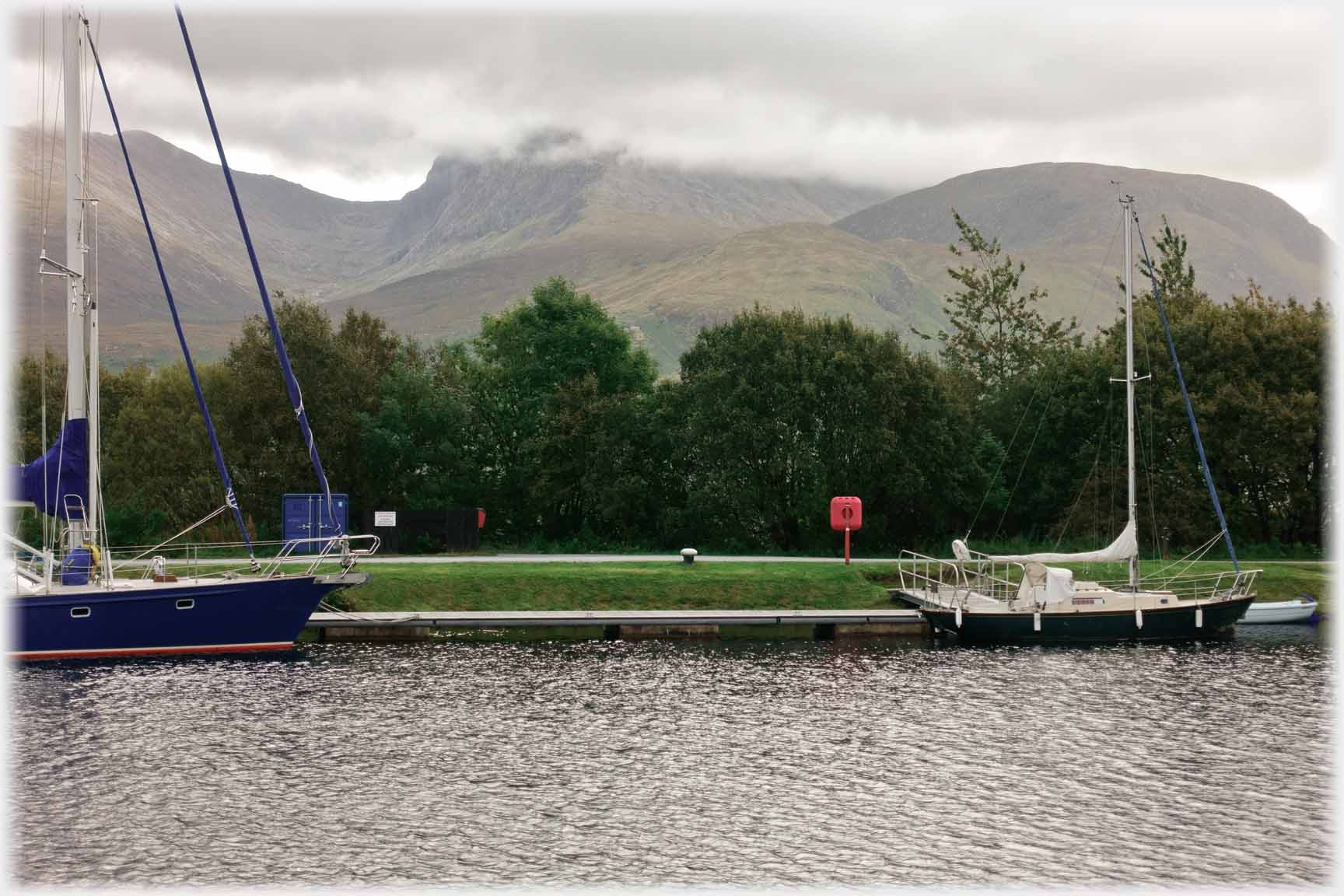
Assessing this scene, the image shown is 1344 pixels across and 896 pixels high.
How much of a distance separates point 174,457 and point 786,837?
65.3 metres

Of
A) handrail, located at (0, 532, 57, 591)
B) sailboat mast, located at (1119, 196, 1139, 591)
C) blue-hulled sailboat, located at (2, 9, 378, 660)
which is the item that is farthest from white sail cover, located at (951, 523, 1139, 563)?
handrail, located at (0, 532, 57, 591)

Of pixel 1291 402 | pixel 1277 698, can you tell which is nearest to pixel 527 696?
pixel 1277 698

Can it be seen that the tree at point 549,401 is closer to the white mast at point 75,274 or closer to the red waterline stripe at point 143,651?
the red waterline stripe at point 143,651

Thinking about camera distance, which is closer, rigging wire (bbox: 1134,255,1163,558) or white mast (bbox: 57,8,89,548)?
white mast (bbox: 57,8,89,548)

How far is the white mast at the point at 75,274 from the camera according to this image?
130 feet

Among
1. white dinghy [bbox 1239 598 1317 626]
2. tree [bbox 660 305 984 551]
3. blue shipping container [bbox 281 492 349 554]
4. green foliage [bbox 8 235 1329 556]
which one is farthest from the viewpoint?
tree [bbox 660 305 984 551]

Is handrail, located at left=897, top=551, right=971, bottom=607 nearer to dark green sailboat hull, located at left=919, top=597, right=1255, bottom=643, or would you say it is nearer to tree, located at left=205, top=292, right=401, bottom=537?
dark green sailboat hull, located at left=919, top=597, right=1255, bottom=643

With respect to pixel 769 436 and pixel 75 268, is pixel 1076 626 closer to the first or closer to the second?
pixel 769 436

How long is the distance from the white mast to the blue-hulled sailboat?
0.13 ft

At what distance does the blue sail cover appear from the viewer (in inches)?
1566

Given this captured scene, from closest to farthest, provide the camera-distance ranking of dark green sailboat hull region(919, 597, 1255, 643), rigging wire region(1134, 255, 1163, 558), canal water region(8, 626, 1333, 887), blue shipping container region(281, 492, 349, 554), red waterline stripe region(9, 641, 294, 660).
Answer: canal water region(8, 626, 1333, 887)
red waterline stripe region(9, 641, 294, 660)
dark green sailboat hull region(919, 597, 1255, 643)
blue shipping container region(281, 492, 349, 554)
rigging wire region(1134, 255, 1163, 558)

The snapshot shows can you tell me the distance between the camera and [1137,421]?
210ft

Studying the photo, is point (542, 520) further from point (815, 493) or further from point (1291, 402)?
point (1291, 402)

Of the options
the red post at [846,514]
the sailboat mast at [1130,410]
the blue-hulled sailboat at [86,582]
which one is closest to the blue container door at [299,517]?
the blue-hulled sailboat at [86,582]
